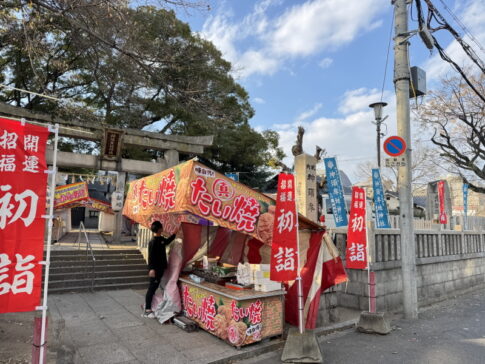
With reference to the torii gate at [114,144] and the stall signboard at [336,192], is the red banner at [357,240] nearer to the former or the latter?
the stall signboard at [336,192]

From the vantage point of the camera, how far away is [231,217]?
5566 mm

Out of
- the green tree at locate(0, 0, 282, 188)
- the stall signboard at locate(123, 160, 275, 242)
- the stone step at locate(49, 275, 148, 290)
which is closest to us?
the stall signboard at locate(123, 160, 275, 242)

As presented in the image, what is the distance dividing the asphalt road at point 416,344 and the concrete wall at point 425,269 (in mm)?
983

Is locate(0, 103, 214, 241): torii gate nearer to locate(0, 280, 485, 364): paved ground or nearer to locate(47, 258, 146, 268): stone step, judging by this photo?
locate(47, 258, 146, 268): stone step

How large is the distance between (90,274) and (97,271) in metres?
0.30

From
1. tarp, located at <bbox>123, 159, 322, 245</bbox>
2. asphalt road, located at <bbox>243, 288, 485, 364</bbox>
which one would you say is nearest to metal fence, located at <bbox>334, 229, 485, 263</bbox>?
asphalt road, located at <bbox>243, 288, 485, 364</bbox>

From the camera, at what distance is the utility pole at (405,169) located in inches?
321

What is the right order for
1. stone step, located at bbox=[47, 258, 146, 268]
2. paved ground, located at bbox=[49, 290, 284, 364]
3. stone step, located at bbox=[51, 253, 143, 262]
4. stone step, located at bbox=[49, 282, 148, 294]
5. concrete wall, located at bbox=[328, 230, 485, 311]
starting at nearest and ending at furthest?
paved ground, located at bbox=[49, 290, 284, 364] < concrete wall, located at bbox=[328, 230, 485, 311] < stone step, located at bbox=[49, 282, 148, 294] < stone step, located at bbox=[47, 258, 146, 268] < stone step, located at bbox=[51, 253, 143, 262]

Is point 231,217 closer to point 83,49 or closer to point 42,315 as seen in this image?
point 42,315

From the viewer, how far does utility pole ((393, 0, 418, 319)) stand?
8156 millimetres

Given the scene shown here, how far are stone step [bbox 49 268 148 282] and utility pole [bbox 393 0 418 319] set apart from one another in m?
8.05

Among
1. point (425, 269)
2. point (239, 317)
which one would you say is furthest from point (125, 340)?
point (425, 269)

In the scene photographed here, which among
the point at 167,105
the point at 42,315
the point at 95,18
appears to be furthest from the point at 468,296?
the point at 167,105

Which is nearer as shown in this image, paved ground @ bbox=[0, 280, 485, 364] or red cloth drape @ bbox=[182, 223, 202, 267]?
paved ground @ bbox=[0, 280, 485, 364]
